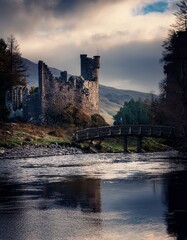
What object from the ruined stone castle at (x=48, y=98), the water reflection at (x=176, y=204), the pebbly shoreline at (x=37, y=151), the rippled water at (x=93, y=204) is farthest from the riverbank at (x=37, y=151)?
the water reflection at (x=176, y=204)

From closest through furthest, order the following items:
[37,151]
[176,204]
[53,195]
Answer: [176,204] < [53,195] < [37,151]

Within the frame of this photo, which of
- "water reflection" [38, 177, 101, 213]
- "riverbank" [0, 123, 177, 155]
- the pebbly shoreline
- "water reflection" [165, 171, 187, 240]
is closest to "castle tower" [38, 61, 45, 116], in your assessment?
"riverbank" [0, 123, 177, 155]

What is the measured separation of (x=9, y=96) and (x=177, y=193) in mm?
53673

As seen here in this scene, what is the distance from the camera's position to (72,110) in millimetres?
75375

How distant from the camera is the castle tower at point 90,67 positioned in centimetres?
9056

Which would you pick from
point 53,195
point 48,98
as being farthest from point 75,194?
point 48,98

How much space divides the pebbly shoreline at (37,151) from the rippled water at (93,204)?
1541cm

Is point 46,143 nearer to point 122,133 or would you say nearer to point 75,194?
point 122,133

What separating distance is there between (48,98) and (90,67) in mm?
17972

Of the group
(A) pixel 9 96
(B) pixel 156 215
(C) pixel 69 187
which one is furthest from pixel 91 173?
(A) pixel 9 96

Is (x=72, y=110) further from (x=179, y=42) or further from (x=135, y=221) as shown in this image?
(x=135, y=221)

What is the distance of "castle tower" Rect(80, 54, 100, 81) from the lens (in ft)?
297

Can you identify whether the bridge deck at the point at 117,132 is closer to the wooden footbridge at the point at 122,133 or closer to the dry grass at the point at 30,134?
the wooden footbridge at the point at 122,133

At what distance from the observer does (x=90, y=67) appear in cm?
9112
